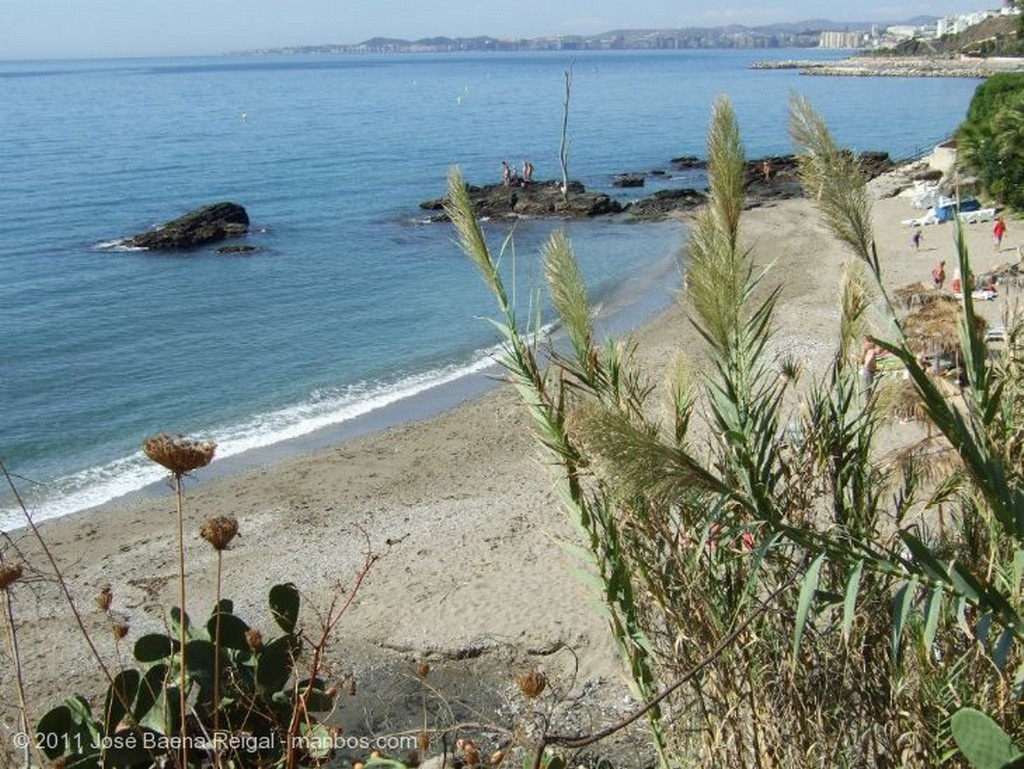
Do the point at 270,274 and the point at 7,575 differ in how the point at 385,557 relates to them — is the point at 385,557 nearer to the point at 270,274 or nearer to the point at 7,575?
the point at 7,575

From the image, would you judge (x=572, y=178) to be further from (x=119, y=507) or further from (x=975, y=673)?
(x=975, y=673)

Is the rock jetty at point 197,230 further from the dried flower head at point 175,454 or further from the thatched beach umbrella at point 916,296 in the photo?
the dried flower head at point 175,454

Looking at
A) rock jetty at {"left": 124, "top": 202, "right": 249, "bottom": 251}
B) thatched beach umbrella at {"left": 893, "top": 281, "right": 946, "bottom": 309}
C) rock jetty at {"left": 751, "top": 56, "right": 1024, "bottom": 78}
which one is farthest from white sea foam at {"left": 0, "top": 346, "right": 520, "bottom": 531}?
rock jetty at {"left": 751, "top": 56, "right": 1024, "bottom": 78}

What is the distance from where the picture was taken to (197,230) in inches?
1444

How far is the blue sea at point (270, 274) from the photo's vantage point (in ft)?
65.8

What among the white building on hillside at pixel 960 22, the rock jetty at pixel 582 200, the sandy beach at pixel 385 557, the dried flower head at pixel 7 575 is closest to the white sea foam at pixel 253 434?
the sandy beach at pixel 385 557

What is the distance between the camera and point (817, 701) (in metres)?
3.39

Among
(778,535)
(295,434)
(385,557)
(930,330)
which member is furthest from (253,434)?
(778,535)

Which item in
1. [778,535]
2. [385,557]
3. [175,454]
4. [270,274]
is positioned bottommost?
[385,557]

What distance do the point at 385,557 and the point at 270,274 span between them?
21.2 m

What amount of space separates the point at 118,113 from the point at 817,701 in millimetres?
96283

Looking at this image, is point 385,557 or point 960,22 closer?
point 385,557

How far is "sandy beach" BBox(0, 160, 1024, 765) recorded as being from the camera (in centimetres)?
1062

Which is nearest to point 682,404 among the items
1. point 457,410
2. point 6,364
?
point 457,410
